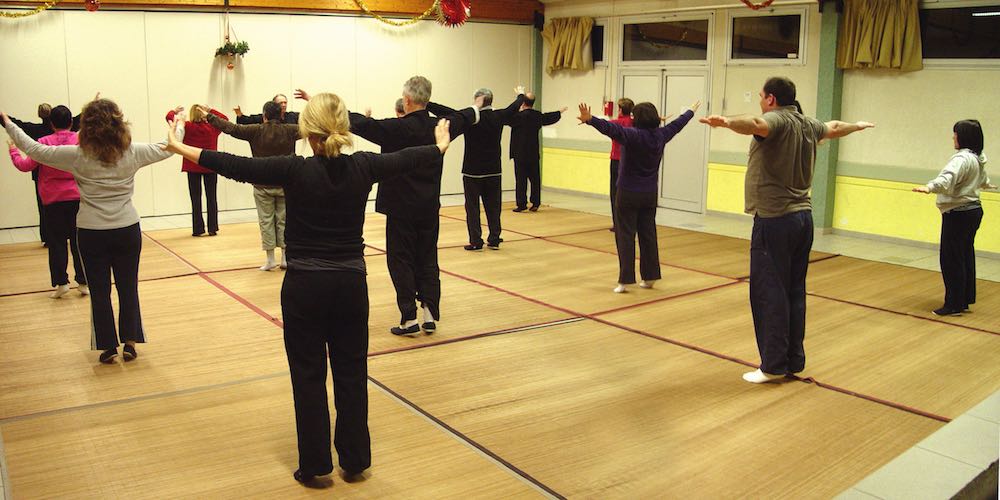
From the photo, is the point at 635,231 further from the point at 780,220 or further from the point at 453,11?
the point at 453,11

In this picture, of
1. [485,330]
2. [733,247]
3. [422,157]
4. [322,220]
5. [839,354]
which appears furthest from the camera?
[733,247]

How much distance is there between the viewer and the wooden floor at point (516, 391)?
3604 millimetres

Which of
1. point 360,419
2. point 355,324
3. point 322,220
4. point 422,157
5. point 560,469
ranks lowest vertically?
point 560,469

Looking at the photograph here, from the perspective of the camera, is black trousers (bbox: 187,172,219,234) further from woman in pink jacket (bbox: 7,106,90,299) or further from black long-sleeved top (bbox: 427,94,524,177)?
black long-sleeved top (bbox: 427,94,524,177)

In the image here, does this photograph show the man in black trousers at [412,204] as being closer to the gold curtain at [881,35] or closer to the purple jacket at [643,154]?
the purple jacket at [643,154]

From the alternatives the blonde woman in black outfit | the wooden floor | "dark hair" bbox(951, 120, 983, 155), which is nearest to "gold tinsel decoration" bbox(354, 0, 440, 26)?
the wooden floor

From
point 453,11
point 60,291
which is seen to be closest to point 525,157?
point 453,11

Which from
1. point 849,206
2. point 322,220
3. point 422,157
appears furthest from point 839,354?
point 849,206

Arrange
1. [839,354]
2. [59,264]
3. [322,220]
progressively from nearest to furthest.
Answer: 1. [322,220]
2. [839,354]
3. [59,264]

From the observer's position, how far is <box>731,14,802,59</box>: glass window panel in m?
10.3

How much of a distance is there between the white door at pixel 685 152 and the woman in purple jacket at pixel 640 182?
497 cm

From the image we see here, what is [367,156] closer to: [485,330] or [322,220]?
[322,220]

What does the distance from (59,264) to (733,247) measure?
21.2 feet

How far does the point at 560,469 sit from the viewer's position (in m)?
3.66
